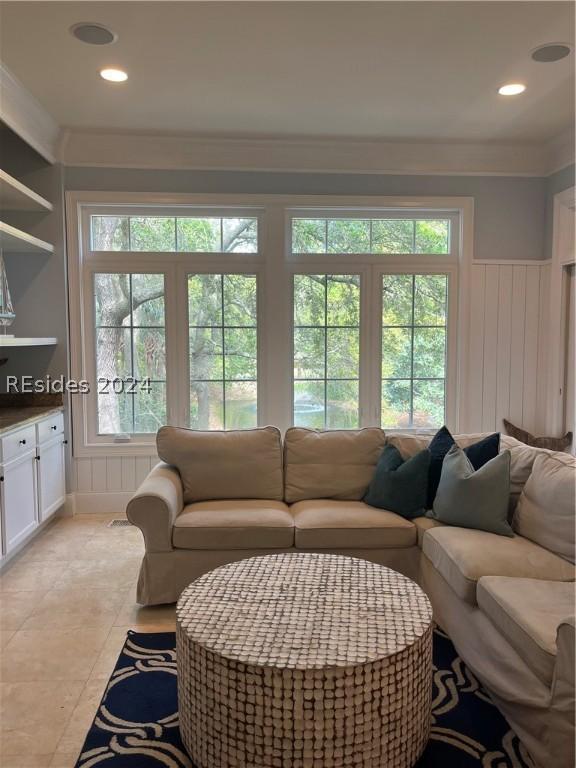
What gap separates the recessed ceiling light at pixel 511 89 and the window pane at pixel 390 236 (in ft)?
4.12

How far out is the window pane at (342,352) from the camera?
4535 millimetres

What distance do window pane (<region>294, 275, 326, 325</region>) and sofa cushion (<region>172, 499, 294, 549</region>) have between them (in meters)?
1.99

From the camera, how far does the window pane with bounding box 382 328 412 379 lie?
180 inches

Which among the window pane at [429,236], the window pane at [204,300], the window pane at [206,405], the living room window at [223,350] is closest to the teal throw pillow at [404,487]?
the living room window at [223,350]

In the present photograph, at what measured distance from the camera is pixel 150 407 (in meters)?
4.49

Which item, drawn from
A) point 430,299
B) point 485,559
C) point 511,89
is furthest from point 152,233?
point 485,559

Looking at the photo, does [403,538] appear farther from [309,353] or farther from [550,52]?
[550,52]

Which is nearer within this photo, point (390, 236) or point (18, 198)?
point (18, 198)

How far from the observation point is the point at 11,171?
4.10 meters

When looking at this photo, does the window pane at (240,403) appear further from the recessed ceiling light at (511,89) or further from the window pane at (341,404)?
the recessed ceiling light at (511,89)

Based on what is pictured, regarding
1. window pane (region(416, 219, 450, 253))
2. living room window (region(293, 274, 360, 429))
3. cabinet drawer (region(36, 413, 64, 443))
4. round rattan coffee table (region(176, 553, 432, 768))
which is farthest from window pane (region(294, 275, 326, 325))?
round rattan coffee table (region(176, 553, 432, 768))

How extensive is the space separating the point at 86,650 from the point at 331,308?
9.85ft

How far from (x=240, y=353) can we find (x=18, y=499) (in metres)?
1.95

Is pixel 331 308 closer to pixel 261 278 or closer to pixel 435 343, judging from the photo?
pixel 261 278
